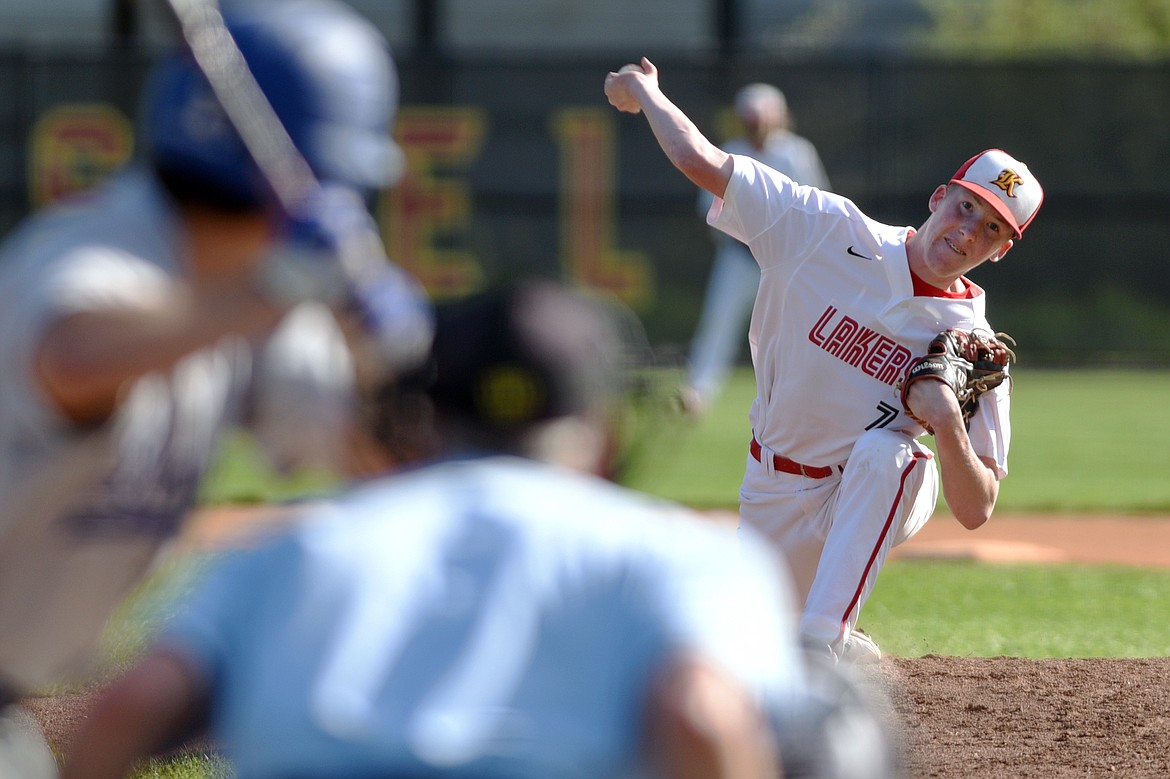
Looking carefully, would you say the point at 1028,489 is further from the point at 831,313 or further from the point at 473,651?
the point at 473,651

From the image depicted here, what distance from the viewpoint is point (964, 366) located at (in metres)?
4.50

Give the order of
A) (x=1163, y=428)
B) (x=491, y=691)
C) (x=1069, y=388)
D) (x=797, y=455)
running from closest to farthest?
(x=491, y=691)
(x=797, y=455)
(x=1163, y=428)
(x=1069, y=388)

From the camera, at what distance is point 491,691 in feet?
4.99

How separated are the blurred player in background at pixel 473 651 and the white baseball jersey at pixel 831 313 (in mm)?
3248

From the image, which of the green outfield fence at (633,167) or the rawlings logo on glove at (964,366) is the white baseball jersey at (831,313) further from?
the green outfield fence at (633,167)

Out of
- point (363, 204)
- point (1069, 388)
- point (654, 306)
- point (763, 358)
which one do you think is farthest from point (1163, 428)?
point (363, 204)

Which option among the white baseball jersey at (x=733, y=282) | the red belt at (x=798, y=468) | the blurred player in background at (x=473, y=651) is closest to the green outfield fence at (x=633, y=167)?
the white baseball jersey at (x=733, y=282)

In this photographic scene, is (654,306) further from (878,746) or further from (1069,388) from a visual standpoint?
(878,746)

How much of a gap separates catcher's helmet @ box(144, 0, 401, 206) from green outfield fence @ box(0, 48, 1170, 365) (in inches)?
597

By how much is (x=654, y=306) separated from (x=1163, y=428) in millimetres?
5895

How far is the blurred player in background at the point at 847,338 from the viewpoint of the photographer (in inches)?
180

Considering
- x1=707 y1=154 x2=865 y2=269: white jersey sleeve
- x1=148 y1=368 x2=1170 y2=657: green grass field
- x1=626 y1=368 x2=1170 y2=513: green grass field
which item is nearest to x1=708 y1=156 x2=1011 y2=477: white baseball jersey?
x1=707 y1=154 x2=865 y2=269: white jersey sleeve

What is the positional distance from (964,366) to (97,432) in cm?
294

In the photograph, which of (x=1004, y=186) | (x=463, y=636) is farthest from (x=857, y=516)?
(x=463, y=636)
